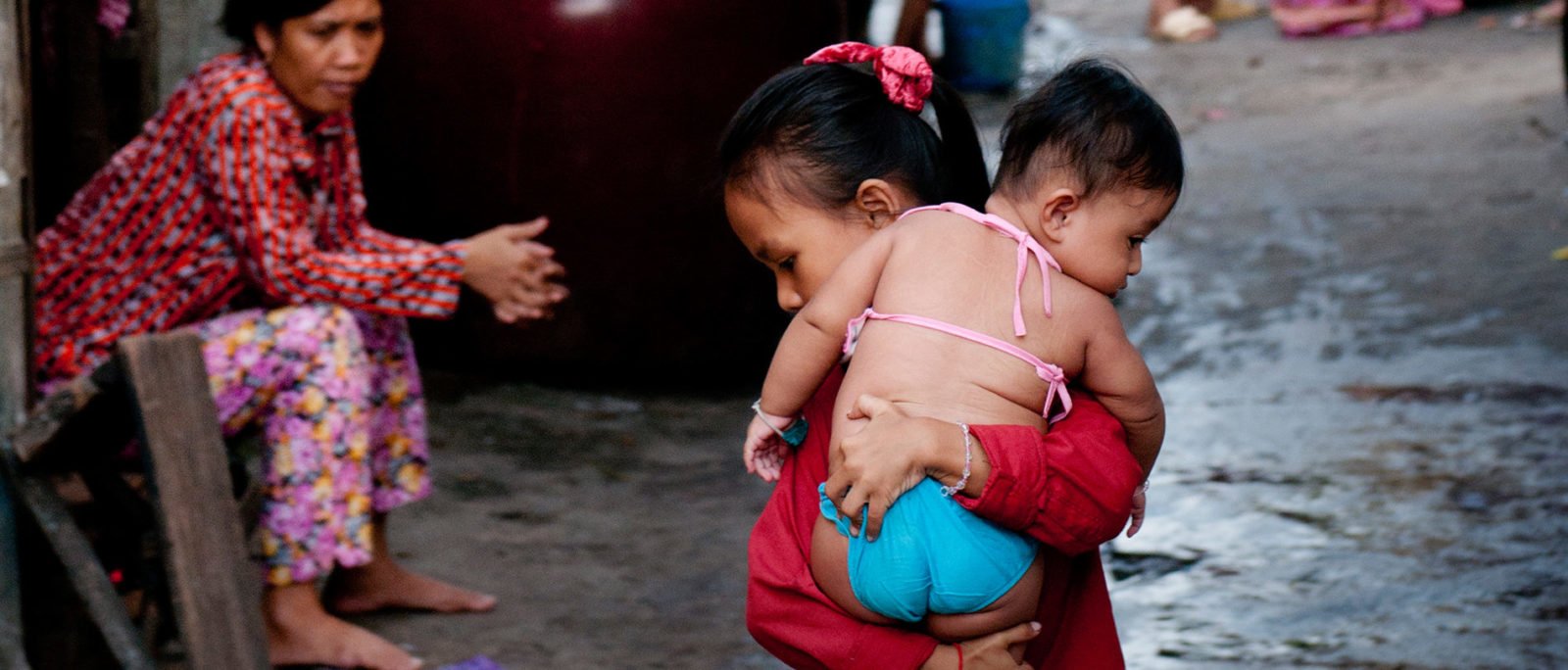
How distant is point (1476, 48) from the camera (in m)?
9.95

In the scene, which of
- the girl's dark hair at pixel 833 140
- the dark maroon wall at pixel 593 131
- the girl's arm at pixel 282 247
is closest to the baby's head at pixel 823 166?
the girl's dark hair at pixel 833 140

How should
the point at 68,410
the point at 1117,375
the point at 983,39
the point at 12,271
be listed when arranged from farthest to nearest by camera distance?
the point at 983,39 < the point at 12,271 < the point at 68,410 < the point at 1117,375

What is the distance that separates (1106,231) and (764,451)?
0.52 meters

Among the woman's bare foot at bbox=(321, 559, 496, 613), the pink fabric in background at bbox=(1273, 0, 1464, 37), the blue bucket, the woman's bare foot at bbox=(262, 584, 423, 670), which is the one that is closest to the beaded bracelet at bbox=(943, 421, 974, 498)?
the woman's bare foot at bbox=(262, 584, 423, 670)

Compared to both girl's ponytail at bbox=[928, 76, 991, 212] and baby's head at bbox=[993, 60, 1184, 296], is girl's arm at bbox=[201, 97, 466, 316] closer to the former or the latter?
girl's ponytail at bbox=[928, 76, 991, 212]

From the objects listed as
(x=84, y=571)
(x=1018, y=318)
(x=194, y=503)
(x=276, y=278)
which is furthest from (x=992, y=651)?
(x=276, y=278)

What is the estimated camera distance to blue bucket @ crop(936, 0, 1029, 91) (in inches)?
370

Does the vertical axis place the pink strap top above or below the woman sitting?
above

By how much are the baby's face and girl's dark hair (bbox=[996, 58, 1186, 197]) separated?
0.01m

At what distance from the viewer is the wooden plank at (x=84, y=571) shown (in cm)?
274

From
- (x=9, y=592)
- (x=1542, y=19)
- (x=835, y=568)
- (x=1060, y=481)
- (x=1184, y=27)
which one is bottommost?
(x=1184, y=27)

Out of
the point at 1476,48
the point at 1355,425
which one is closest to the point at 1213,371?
the point at 1355,425

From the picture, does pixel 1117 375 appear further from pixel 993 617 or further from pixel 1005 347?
pixel 993 617

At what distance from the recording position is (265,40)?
3.33 metres
